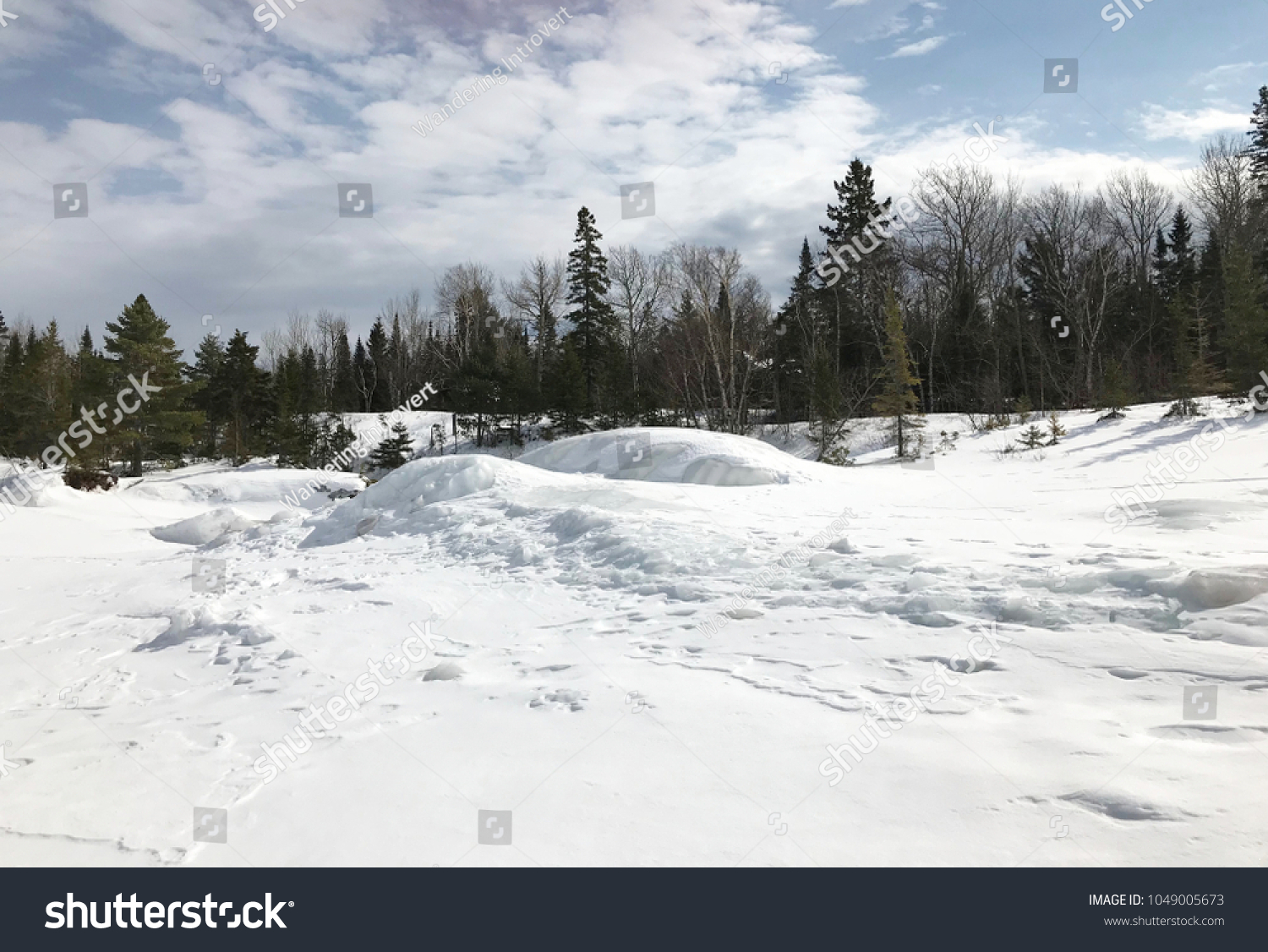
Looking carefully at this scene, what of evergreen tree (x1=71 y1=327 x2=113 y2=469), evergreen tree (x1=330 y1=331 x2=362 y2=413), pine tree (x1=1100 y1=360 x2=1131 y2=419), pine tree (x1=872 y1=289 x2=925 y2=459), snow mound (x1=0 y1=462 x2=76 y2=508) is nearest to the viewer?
snow mound (x1=0 y1=462 x2=76 y2=508)

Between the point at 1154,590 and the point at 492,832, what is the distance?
494 centimetres

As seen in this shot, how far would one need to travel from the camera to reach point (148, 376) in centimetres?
3078

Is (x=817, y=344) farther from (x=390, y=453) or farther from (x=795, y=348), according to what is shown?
(x=390, y=453)

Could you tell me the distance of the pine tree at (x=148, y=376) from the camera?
31016 mm

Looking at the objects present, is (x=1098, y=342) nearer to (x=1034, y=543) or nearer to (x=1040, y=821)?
(x=1034, y=543)

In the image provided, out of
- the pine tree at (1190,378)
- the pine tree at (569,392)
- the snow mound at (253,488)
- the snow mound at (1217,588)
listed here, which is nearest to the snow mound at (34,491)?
the snow mound at (253,488)

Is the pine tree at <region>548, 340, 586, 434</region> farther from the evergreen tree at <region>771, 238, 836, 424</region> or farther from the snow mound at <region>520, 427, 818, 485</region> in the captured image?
the snow mound at <region>520, 427, 818, 485</region>

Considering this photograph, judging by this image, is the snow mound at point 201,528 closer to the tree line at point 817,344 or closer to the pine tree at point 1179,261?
the tree line at point 817,344

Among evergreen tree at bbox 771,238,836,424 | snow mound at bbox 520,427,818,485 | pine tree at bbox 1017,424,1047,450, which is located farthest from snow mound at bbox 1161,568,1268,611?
evergreen tree at bbox 771,238,836,424

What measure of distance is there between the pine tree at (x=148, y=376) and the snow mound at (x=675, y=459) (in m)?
22.9

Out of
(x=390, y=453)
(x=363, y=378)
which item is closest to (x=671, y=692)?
(x=390, y=453)

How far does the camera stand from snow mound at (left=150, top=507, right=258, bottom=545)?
49.5 ft

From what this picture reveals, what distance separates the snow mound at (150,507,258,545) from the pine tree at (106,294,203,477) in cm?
1813
